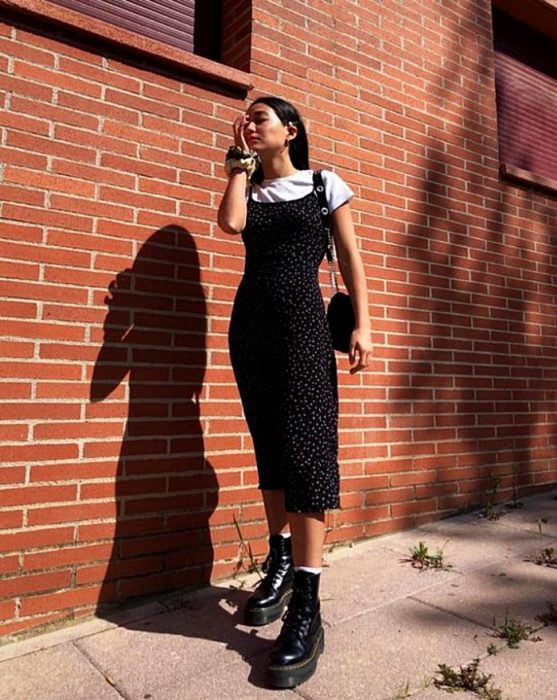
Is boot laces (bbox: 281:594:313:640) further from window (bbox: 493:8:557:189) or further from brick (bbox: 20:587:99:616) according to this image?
window (bbox: 493:8:557:189)

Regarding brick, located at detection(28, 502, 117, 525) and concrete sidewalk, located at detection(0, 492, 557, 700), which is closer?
concrete sidewalk, located at detection(0, 492, 557, 700)

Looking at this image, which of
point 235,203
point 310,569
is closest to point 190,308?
point 235,203

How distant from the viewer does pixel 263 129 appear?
210 cm

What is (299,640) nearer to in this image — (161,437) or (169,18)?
(161,437)

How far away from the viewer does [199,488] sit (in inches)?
99.6

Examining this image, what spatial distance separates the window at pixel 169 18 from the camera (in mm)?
2734

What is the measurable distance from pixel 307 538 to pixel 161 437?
867mm

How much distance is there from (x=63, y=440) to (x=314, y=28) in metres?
2.55

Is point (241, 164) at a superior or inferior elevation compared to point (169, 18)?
inferior

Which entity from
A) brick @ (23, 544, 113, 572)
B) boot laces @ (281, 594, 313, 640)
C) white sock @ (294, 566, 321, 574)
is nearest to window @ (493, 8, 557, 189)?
white sock @ (294, 566, 321, 574)

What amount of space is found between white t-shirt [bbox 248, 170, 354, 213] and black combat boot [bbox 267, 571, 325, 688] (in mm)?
1329

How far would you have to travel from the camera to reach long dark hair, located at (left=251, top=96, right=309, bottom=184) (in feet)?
7.02

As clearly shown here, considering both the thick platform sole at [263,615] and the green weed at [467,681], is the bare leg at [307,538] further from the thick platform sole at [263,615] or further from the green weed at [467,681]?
the green weed at [467,681]

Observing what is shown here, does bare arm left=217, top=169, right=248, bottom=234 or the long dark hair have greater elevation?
the long dark hair
